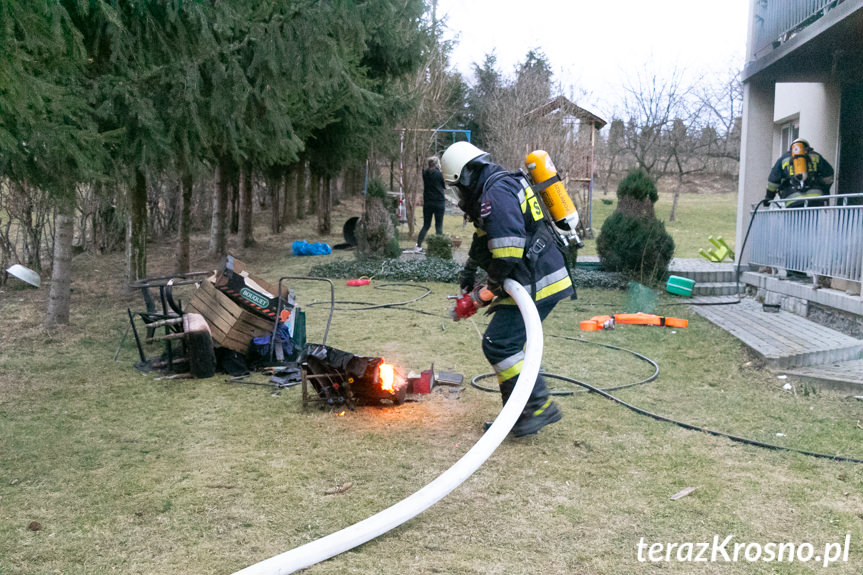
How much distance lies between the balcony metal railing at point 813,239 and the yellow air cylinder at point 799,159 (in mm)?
631

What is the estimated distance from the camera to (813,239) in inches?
303

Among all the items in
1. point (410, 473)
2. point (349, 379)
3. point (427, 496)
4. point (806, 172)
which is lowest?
point (410, 473)

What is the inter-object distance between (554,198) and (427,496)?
2233 mm

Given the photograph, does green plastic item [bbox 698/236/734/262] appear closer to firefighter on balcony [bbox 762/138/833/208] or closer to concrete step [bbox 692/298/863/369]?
firefighter on balcony [bbox 762/138/833/208]

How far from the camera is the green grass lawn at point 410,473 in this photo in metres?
2.93

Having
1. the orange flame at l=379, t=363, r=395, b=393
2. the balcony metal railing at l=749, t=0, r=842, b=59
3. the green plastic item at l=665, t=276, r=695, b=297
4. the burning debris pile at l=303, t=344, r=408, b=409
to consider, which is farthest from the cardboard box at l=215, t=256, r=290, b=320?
the balcony metal railing at l=749, t=0, r=842, b=59

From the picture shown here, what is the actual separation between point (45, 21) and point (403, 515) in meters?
3.40

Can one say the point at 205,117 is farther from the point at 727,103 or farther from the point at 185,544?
the point at 727,103

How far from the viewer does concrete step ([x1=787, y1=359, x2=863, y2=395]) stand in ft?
17.3

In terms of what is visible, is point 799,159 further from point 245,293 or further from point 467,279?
point 245,293

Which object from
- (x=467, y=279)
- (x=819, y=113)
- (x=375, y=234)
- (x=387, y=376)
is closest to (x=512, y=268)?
(x=467, y=279)

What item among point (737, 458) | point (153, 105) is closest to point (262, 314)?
point (153, 105)

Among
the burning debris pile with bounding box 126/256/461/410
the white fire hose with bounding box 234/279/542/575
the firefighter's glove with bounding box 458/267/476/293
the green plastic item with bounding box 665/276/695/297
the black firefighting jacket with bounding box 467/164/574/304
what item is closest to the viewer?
the white fire hose with bounding box 234/279/542/575

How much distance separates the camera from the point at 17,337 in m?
7.10
